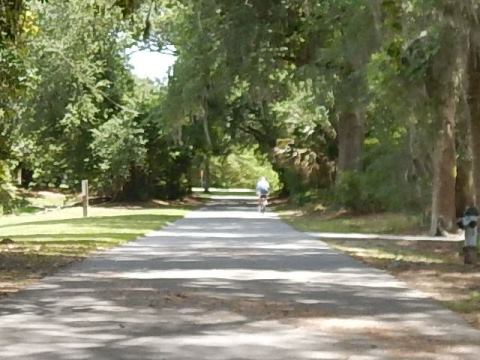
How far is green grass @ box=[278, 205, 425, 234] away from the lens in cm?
2769

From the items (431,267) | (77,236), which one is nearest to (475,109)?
(431,267)

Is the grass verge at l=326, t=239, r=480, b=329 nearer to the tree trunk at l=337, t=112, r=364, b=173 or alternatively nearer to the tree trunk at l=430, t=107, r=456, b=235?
the tree trunk at l=430, t=107, r=456, b=235

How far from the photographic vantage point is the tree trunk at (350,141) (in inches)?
1454

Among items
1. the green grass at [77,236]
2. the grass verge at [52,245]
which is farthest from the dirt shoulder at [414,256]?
the grass verge at [52,245]

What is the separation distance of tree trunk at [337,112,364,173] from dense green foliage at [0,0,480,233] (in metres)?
0.08

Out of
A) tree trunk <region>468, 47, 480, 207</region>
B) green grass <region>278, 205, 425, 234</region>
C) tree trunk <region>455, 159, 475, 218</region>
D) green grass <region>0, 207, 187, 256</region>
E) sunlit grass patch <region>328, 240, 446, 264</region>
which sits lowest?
sunlit grass patch <region>328, 240, 446, 264</region>

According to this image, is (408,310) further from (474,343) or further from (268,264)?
(268,264)

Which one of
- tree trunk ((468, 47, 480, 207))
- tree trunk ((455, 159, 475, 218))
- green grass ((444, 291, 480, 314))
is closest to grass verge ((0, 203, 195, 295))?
green grass ((444, 291, 480, 314))

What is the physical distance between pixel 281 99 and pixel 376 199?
611 cm

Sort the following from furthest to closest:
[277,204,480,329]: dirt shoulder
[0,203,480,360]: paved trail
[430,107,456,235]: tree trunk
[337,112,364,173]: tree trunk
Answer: [337,112,364,173]: tree trunk, [430,107,456,235]: tree trunk, [277,204,480,329]: dirt shoulder, [0,203,480,360]: paved trail

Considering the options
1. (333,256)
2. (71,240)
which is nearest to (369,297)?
(333,256)

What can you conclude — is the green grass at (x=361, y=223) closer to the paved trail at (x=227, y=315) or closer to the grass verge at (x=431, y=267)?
the grass verge at (x=431, y=267)

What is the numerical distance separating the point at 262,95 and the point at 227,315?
81.1 ft

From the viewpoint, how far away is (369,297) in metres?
12.0
